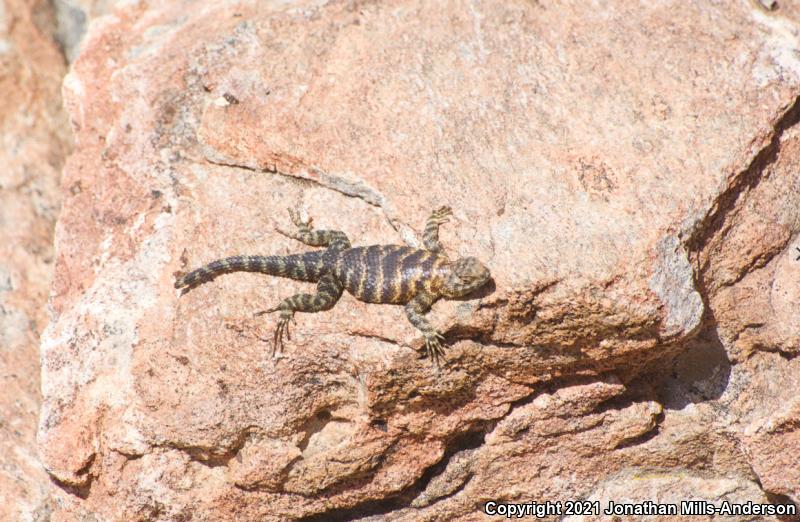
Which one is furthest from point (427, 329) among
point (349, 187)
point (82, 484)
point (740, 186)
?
point (82, 484)

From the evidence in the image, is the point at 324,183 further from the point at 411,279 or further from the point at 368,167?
the point at 411,279

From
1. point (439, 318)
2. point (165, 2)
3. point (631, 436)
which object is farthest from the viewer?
point (165, 2)

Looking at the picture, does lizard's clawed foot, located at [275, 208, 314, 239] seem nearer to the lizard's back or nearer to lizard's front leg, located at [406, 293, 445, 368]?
the lizard's back

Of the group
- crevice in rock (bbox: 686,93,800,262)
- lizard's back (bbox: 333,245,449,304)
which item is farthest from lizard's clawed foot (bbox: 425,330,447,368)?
crevice in rock (bbox: 686,93,800,262)

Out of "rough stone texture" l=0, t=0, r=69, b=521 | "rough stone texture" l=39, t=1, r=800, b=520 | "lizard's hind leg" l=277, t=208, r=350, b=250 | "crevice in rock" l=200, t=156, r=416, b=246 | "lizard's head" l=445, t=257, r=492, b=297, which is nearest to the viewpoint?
"lizard's head" l=445, t=257, r=492, b=297

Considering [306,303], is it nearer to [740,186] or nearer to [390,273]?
[390,273]

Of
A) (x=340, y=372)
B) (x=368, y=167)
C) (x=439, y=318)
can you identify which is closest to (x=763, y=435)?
(x=439, y=318)
